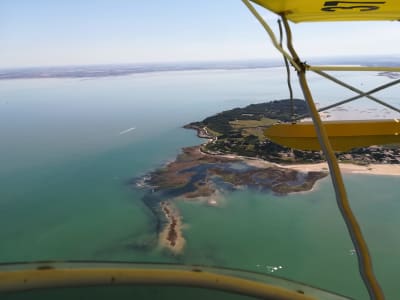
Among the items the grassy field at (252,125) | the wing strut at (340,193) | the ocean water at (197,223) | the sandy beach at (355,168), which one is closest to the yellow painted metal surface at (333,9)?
the wing strut at (340,193)

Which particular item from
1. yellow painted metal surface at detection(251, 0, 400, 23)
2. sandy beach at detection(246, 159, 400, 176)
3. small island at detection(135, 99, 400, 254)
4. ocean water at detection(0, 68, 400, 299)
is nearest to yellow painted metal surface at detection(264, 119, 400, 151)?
yellow painted metal surface at detection(251, 0, 400, 23)

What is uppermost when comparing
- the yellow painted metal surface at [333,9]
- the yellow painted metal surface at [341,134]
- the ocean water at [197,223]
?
the yellow painted metal surface at [333,9]

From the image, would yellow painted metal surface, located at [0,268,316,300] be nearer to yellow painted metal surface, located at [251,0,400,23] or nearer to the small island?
yellow painted metal surface, located at [251,0,400,23]

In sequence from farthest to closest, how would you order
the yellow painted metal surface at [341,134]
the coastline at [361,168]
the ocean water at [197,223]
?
the coastline at [361,168] < the ocean water at [197,223] < the yellow painted metal surface at [341,134]

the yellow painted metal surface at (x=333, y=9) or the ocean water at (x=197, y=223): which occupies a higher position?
the yellow painted metal surface at (x=333, y=9)

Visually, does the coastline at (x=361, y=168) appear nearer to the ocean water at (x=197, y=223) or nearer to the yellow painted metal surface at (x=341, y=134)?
the ocean water at (x=197, y=223)

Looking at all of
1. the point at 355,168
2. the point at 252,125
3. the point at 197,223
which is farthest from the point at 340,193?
the point at 252,125

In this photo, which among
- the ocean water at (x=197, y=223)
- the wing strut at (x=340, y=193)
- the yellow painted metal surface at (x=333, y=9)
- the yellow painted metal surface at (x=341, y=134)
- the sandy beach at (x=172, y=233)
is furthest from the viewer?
the sandy beach at (x=172, y=233)

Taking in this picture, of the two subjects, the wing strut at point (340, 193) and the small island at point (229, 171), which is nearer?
the wing strut at point (340, 193)
